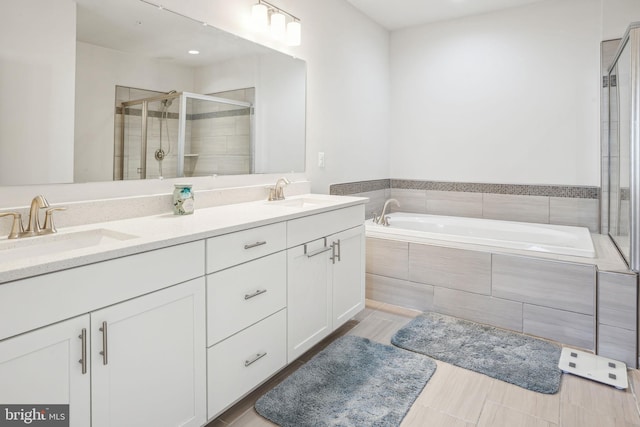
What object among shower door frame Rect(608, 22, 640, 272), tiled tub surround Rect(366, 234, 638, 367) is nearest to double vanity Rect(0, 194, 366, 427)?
tiled tub surround Rect(366, 234, 638, 367)

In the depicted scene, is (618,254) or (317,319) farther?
(618,254)

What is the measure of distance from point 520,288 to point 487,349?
0.49 metres

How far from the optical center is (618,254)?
2498mm

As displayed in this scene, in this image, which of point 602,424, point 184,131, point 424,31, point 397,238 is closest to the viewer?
point 602,424

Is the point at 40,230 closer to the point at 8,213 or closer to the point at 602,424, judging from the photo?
the point at 8,213

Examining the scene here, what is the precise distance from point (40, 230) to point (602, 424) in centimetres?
235

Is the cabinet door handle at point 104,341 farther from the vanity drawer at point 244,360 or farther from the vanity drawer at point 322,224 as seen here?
the vanity drawer at point 322,224

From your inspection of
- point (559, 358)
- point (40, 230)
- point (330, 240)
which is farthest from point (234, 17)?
point (559, 358)

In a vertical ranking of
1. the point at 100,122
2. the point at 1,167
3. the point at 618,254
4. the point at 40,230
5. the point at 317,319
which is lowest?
the point at 317,319

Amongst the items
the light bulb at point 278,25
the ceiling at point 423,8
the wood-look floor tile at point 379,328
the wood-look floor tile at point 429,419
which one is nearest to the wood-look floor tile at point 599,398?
the wood-look floor tile at point 429,419

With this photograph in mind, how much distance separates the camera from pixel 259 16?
2379 mm

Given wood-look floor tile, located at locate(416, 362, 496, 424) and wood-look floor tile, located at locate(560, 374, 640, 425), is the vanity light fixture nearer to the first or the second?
wood-look floor tile, located at locate(416, 362, 496, 424)

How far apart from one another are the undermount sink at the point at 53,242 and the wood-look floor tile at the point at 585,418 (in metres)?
1.91

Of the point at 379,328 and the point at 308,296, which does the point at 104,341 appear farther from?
the point at 379,328
